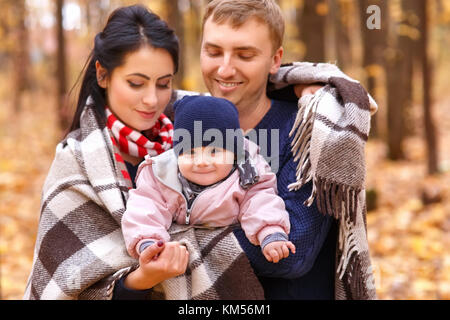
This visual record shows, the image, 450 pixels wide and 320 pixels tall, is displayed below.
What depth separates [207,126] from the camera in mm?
2086

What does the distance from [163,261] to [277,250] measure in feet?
1.42

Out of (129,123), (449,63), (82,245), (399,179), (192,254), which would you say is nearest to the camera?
(192,254)

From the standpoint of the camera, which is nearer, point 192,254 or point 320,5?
point 192,254

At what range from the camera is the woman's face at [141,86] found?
241cm

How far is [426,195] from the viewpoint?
7254 millimetres

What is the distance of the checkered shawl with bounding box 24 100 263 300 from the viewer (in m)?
2.14

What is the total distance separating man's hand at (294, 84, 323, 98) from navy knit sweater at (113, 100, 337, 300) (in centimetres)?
8

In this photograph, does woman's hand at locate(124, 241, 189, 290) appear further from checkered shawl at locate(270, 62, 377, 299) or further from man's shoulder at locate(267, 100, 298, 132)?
man's shoulder at locate(267, 100, 298, 132)

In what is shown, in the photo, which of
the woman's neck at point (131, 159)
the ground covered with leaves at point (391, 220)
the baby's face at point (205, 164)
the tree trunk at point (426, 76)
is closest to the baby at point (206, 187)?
the baby's face at point (205, 164)
